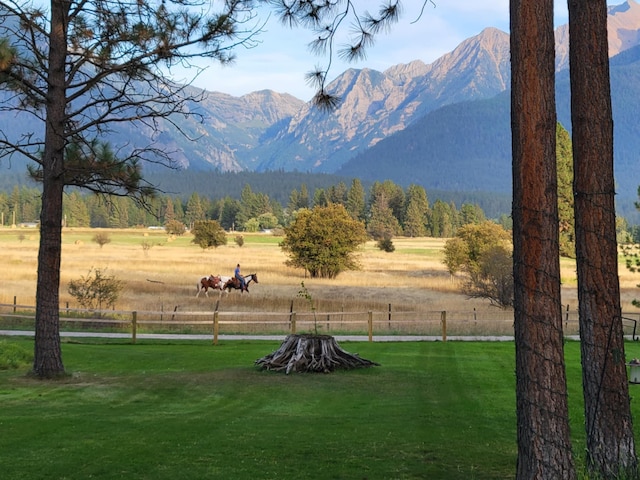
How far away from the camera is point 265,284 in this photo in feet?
163

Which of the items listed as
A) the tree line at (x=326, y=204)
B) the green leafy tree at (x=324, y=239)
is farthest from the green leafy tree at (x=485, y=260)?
the tree line at (x=326, y=204)

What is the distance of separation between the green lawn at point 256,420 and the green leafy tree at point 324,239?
33.0m

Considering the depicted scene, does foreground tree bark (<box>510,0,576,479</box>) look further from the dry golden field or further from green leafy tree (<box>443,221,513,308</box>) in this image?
green leafy tree (<box>443,221,513,308</box>)

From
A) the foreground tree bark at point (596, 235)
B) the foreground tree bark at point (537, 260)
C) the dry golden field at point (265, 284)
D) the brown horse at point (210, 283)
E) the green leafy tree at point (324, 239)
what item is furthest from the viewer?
the green leafy tree at point (324, 239)

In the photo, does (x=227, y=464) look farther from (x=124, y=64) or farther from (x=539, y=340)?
(x=124, y=64)

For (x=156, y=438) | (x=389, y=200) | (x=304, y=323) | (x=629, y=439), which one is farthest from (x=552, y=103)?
(x=389, y=200)

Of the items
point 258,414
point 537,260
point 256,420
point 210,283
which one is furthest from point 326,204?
point 537,260

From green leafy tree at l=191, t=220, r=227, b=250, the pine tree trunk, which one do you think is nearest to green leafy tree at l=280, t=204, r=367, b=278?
green leafy tree at l=191, t=220, r=227, b=250

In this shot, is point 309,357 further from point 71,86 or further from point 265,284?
point 265,284

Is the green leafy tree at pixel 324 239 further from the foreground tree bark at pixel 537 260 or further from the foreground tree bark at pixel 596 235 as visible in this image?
the foreground tree bark at pixel 537 260

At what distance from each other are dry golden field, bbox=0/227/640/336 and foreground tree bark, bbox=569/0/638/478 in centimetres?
2284

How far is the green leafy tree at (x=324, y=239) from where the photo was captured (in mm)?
51688

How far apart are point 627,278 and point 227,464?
5862 centimetres

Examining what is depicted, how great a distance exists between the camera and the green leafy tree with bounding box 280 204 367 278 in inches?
2035
